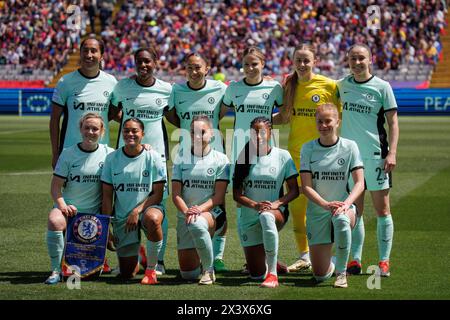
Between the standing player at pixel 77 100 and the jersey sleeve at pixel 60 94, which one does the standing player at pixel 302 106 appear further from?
the jersey sleeve at pixel 60 94

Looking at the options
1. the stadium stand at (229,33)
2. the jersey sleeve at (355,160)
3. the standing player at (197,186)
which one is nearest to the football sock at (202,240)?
the standing player at (197,186)

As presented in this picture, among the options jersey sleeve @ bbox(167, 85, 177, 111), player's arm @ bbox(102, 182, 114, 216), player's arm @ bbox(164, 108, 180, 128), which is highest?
jersey sleeve @ bbox(167, 85, 177, 111)

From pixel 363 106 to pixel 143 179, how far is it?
85.3 inches

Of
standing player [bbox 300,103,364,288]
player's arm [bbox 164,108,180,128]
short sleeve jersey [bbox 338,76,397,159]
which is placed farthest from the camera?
player's arm [bbox 164,108,180,128]

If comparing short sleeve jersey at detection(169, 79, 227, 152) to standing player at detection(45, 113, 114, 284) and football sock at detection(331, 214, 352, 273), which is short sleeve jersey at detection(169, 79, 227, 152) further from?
football sock at detection(331, 214, 352, 273)

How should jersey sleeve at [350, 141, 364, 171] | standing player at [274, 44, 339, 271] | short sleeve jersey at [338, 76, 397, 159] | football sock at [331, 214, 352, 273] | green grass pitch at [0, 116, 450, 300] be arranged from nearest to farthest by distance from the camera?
green grass pitch at [0, 116, 450, 300] < football sock at [331, 214, 352, 273] < jersey sleeve at [350, 141, 364, 171] < short sleeve jersey at [338, 76, 397, 159] < standing player at [274, 44, 339, 271]

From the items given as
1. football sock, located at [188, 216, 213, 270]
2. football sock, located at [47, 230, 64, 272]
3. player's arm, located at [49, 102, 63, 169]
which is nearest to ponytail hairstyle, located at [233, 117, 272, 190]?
football sock, located at [188, 216, 213, 270]

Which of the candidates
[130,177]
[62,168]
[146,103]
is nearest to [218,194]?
[130,177]

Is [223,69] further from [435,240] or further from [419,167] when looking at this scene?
[435,240]

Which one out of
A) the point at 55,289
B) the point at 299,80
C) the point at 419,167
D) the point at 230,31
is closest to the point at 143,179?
the point at 55,289

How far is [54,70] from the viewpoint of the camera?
3931cm

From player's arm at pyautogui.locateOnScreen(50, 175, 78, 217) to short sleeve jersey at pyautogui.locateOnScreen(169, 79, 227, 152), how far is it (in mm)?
1315

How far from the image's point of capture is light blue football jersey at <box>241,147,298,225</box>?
316 inches

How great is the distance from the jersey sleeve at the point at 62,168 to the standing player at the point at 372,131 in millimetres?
2624
